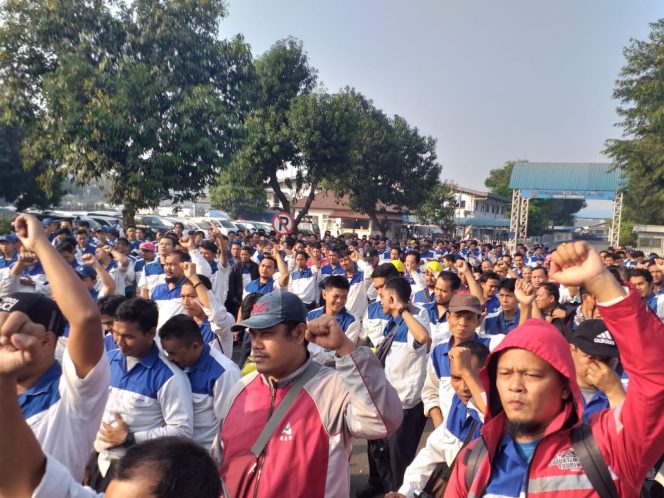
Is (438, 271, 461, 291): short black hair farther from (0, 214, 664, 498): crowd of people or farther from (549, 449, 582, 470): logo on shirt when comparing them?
(549, 449, 582, 470): logo on shirt

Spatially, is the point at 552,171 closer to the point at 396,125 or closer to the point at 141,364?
the point at 396,125

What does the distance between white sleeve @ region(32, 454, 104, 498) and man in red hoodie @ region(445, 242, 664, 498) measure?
3.89ft

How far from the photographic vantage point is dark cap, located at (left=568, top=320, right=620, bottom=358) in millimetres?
2805

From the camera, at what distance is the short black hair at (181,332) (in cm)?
333

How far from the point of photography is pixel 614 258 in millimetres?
9648

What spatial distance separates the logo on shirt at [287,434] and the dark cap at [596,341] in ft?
5.06

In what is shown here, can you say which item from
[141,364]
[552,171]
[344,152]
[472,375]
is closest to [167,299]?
[141,364]

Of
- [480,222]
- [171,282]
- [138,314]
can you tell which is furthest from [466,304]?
[480,222]

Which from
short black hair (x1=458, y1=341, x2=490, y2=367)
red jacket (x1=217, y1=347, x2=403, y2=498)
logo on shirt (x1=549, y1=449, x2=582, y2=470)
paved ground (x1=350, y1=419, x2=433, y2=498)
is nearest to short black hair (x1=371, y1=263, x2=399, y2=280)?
paved ground (x1=350, y1=419, x2=433, y2=498)

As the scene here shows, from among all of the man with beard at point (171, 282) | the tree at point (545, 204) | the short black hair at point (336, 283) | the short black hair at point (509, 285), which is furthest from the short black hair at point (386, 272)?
the tree at point (545, 204)

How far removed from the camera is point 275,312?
2.38 m

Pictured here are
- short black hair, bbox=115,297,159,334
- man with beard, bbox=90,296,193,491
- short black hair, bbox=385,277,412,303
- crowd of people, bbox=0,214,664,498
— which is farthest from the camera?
short black hair, bbox=385,277,412,303

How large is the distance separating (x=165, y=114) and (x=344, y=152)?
444 inches

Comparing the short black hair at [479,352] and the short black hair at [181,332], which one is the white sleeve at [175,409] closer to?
the short black hair at [181,332]
